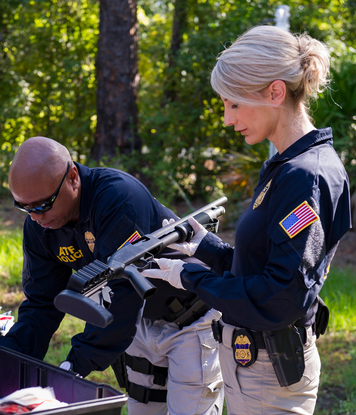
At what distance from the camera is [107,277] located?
57.9 inches

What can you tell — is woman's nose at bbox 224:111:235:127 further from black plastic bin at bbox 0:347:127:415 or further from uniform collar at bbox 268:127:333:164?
black plastic bin at bbox 0:347:127:415

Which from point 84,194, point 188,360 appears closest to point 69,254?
point 84,194

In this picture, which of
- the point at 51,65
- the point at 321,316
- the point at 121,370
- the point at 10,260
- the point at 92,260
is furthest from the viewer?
the point at 51,65

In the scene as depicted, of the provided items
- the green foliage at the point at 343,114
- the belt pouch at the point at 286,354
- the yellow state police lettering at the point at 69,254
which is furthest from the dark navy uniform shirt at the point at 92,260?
the green foliage at the point at 343,114

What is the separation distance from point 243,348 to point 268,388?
0.56ft

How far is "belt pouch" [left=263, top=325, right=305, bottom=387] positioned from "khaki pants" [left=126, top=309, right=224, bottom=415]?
70cm

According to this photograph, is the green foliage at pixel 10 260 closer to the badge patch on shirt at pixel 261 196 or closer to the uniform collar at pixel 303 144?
the badge patch on shirt at pixel 261 196

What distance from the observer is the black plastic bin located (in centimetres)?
130

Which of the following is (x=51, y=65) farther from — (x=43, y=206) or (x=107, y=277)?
(x=107, y=277)

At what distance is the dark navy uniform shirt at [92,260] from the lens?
1940 millimetres

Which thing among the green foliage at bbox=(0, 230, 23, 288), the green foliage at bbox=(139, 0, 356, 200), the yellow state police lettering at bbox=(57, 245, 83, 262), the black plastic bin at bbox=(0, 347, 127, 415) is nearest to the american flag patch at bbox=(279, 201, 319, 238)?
the black plastic bin at bbox=(0, 347, 127, 415)

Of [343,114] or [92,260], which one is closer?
[92,260]

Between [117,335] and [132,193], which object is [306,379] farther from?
[132,193]

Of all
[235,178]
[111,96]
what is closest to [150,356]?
[235,178]
